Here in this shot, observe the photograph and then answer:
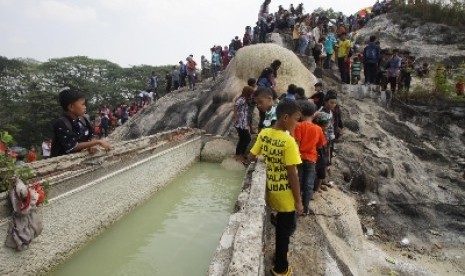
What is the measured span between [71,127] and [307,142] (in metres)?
3.32

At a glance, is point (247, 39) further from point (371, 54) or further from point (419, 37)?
point (419, 37)

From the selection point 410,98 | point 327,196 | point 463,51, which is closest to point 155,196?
point 327,196

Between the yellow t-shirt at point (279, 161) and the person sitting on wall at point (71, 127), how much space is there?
279 centimetres

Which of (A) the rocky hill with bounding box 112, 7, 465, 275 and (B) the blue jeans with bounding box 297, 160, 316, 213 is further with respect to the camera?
(A) the rocky hill with bounding box 112, 7, 465, 275

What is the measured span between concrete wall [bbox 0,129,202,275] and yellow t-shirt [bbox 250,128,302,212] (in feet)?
9.32

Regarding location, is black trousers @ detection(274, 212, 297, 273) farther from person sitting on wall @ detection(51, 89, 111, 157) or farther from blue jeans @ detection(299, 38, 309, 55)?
blue jeans @ detection(299, 38, 309, 55)

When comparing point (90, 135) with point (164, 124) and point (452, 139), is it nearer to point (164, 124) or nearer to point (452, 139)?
point (164, 124)

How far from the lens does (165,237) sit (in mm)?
5824

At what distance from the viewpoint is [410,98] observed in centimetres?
1445

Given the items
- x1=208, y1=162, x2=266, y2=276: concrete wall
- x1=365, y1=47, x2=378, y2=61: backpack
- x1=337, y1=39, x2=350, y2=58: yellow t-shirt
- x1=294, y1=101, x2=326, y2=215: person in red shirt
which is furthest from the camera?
x1=337, y1=39, x2=350, y2=58: yellow t-shirt

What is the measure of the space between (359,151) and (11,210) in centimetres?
826

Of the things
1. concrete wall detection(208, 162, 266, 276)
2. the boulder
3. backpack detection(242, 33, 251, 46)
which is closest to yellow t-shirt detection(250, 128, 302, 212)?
concrete wall detection(208, 162, 266, 276)

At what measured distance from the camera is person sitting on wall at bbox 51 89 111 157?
5059 mm

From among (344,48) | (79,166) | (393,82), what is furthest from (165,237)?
(393,82)
